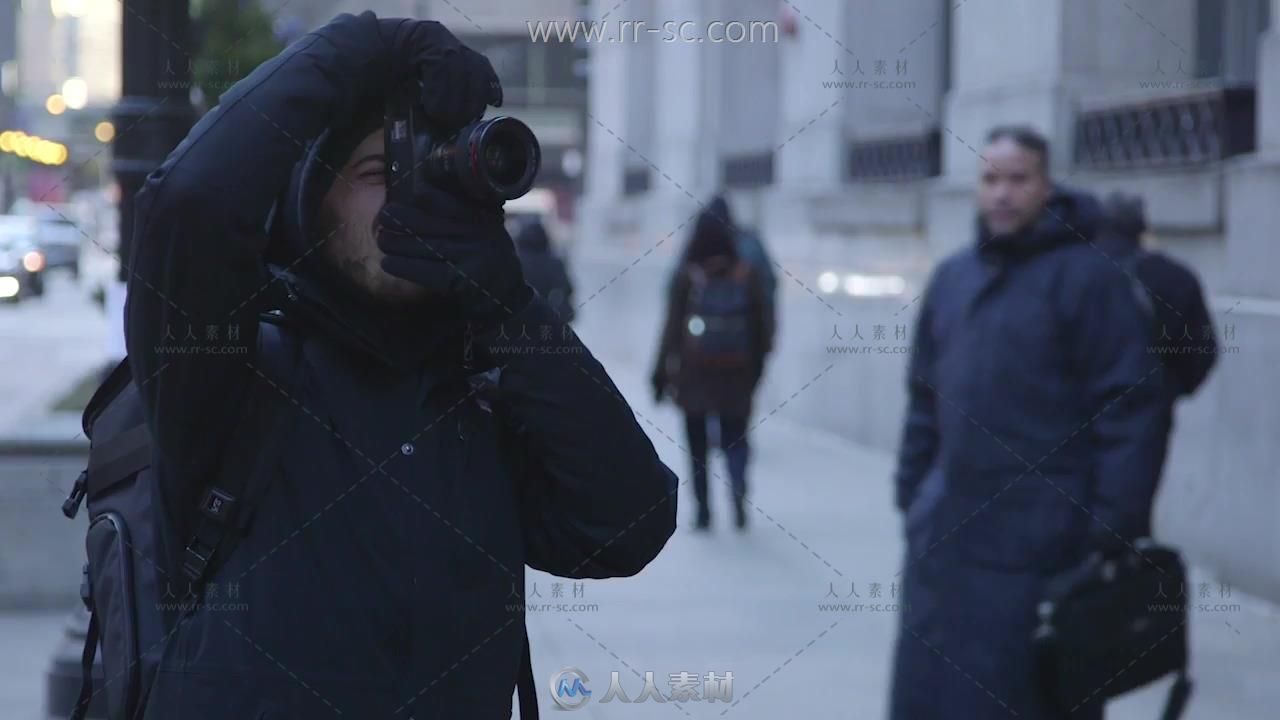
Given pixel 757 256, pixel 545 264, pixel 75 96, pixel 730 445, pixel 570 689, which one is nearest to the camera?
pixel 570 689

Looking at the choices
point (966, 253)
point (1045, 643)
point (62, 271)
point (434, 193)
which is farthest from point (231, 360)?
point (62, 271)

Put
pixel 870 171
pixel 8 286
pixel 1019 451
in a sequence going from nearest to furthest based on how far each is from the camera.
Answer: pixel 1019 451 < pixel 870 171 < pixel 8 286

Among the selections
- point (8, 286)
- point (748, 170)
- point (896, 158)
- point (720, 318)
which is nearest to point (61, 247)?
point (8, 286)

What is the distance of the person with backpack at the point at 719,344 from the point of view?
31.0 ft

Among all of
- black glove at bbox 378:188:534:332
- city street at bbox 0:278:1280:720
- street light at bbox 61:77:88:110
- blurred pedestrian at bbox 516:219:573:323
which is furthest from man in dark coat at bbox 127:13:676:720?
blurred pedestrian at bbox 516:219:573:323

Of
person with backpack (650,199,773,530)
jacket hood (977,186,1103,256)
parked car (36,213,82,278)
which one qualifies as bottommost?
parked car (36,213,82,278)

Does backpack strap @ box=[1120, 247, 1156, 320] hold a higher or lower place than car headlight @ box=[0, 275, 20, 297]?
higher

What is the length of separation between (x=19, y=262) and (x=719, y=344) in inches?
1354

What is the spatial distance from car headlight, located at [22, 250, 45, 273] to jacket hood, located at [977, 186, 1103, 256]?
38916mm

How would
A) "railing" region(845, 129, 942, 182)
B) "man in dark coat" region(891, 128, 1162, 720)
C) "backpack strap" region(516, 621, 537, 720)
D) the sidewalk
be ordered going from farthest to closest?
"railing" region(845, 129, 942, 182) → the sidewalk → "man in dark coat" region(891, 128, 1162, 720) → "backpack strap" region(516, 621, 537, 720)

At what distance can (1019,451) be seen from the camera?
4.07 m

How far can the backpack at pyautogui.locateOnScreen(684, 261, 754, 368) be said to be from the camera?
950 centimetres

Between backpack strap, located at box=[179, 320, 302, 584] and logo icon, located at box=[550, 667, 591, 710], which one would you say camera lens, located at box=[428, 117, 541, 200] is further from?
logo icon, located at box=[550, 667, 591, 710]

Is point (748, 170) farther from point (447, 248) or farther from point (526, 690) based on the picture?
point (447, 248)
